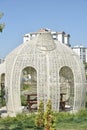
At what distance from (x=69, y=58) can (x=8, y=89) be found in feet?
9.83

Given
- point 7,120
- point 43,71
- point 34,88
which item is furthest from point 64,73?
point 7,120

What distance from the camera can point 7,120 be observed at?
13.3 metres

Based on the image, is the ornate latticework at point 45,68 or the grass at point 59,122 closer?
the grass at point 59,122

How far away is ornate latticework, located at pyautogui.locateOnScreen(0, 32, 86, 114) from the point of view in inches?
584

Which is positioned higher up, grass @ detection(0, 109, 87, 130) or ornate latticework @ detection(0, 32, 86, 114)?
ornate latticework @ detection(0, 32, 86, 114)

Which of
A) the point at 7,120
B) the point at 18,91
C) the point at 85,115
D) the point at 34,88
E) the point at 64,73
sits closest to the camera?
the point at 7,120

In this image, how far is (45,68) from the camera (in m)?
14.9

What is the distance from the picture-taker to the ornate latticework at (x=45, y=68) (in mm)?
14828

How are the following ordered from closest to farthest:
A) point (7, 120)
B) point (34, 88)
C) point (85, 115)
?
point (7, 120) → point (85, 115) → point (34, 88)

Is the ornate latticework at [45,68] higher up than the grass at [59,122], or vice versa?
the ornate latticework at [45,68]

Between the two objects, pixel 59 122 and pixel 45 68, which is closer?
pixel 59 122

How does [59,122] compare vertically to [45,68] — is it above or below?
below

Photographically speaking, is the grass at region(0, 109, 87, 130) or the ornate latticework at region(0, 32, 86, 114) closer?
the grass at region(0, 109, 87, 130)

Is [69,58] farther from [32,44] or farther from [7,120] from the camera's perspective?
[7,120]
